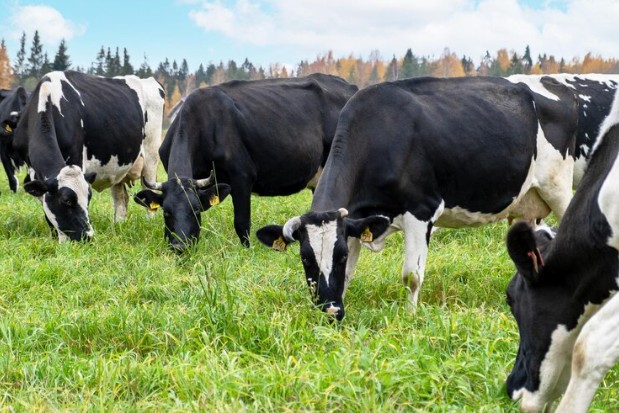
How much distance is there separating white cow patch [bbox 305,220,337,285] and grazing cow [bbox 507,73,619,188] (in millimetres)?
3299

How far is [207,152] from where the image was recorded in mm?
9336

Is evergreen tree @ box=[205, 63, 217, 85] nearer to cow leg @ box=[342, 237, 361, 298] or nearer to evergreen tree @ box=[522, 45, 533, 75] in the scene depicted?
evergreen tree @ box=[522, 45, 533, 75]

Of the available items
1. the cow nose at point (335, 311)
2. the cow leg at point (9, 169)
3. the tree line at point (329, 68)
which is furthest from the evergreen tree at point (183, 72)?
the cow nose at point (335, 311)

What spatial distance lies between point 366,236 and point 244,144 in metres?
4.04

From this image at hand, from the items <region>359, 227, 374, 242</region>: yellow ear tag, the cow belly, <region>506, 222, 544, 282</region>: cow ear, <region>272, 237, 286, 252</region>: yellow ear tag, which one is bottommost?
the cow belly

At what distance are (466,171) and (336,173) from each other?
1.30 metres

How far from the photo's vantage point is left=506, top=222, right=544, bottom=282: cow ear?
354cm

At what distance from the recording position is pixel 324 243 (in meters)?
5.60

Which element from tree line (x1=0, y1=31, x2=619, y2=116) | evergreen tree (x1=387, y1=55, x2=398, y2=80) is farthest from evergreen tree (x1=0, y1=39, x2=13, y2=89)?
evergreen tree (x1=387, y1=55, x2=398, y2=80)

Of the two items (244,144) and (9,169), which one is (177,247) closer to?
(244,144)

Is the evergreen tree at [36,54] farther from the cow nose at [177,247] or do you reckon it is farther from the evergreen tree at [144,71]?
the cow nose at [177,247]

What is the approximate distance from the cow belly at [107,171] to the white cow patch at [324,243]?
6.12 meters

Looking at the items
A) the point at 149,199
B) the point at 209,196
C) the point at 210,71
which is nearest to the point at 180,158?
the point at 209,196

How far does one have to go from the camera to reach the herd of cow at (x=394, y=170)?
365 centimetres
